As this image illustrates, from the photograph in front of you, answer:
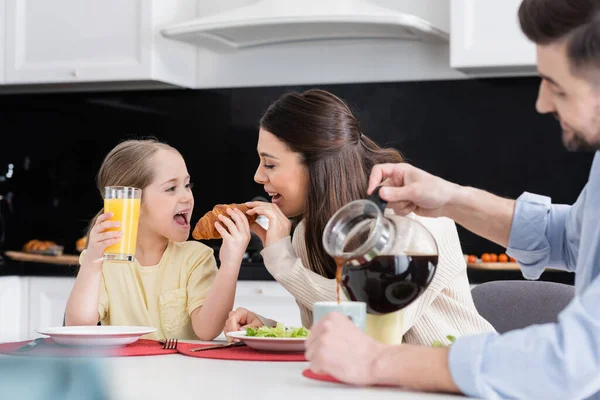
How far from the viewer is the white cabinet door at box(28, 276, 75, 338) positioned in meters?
3.41

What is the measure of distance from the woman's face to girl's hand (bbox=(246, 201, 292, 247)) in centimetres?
8

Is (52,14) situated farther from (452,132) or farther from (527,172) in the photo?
(527,172)

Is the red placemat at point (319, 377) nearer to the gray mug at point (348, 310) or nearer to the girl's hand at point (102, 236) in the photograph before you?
the gray mug at point (348, 310)

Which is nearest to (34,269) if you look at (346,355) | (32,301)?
(32,301)

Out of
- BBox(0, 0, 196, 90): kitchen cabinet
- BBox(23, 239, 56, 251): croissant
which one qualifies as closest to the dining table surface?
BBox(0, 0, 196, 90): kitchen cabinet

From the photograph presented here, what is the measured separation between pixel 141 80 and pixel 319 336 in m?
2.69

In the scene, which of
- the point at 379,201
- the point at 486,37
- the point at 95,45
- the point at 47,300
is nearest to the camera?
the point at 379,201

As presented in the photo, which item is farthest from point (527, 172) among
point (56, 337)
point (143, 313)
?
point (56, 337)

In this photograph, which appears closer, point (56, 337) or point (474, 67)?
point (56, 337)

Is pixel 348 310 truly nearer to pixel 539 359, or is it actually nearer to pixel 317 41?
pixel 539 359

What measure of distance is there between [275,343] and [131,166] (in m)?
0.92

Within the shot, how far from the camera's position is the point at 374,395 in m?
1.03

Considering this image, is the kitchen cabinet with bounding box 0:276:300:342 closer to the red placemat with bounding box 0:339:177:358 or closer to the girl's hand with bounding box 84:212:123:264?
the girl's hand with bounding box 84:212:123:264

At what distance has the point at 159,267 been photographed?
211 cm
